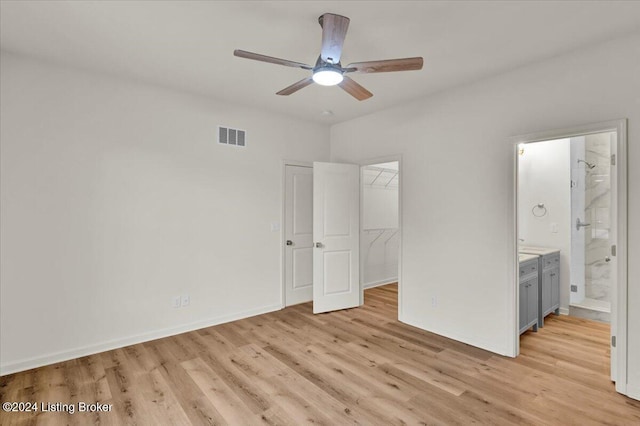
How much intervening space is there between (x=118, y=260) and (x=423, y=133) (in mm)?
3691

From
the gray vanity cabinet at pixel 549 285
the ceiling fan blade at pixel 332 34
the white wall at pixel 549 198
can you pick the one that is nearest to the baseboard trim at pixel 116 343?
the ceiling fan blade at pixel 332 34

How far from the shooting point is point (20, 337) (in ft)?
9.46

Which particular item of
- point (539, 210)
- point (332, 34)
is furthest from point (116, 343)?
point (539, 210)

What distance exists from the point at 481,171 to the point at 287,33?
2.32 meters

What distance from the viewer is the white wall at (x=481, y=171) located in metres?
2.53

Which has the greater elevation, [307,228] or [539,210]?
[539,210]

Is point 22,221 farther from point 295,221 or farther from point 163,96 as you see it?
point 295,221

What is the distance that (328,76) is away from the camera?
241 cm

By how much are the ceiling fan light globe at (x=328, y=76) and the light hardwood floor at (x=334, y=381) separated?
2425 millimetres

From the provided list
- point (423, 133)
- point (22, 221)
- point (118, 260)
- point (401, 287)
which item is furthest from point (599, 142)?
point (22, 221)

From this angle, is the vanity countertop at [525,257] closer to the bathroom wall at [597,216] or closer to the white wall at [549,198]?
the white wall at [549,198]

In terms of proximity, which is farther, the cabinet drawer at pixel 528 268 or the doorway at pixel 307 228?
the doorway at pixel 307 228

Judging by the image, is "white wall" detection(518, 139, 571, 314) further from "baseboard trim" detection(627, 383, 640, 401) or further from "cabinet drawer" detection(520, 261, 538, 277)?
"baseboard trim" detection(627, 383, 640, 401)

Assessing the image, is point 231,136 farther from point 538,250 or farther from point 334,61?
point 538,250
